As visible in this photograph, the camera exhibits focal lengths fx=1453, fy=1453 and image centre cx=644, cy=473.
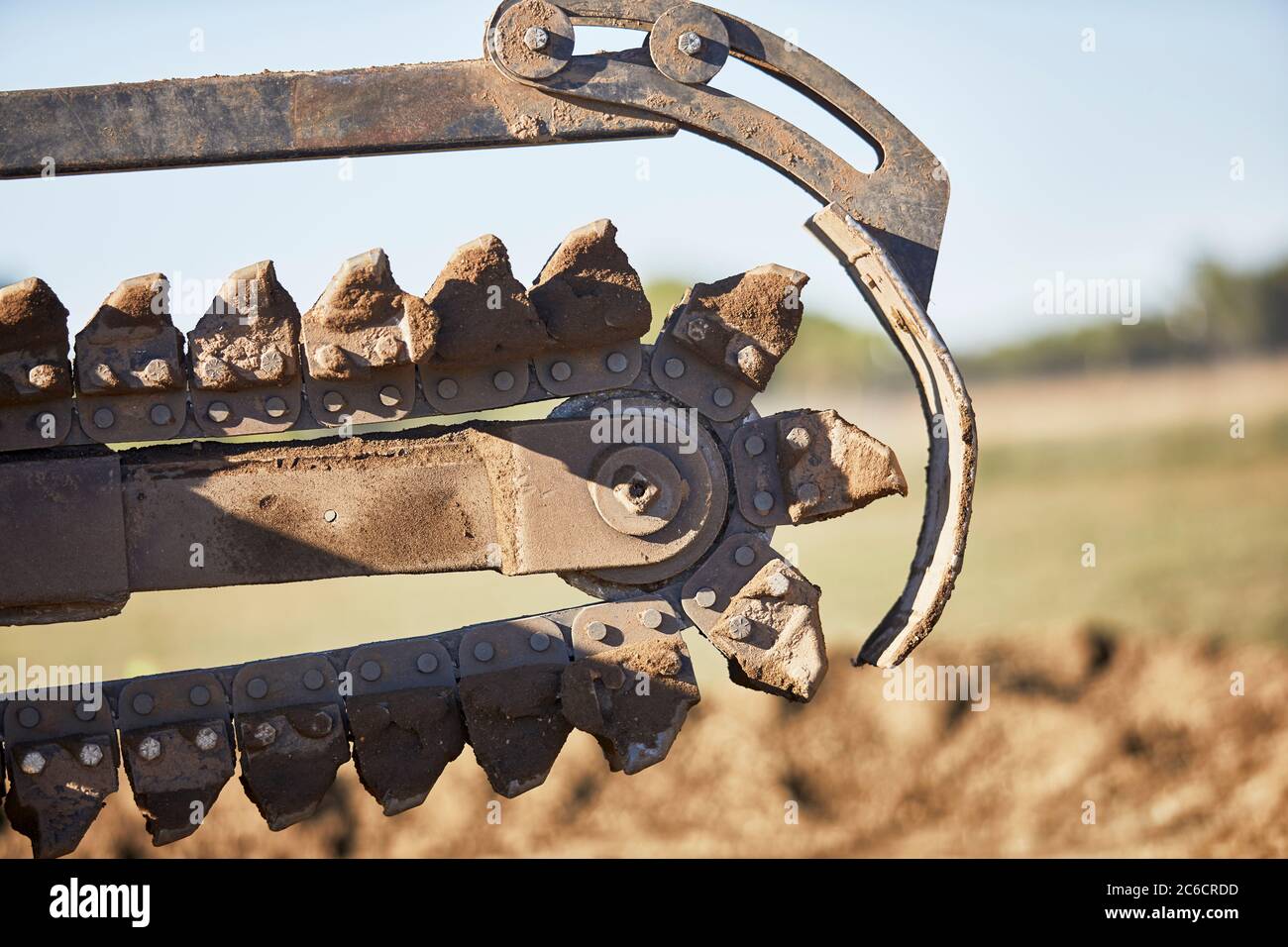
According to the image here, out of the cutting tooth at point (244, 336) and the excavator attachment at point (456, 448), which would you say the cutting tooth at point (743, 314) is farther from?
the cutting tooth at point (244, 336)

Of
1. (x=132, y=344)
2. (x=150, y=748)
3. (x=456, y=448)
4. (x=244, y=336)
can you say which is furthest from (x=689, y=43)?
(x=150, y=748)

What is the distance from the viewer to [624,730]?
4062 mm

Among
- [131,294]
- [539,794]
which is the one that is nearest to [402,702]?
[131,294]

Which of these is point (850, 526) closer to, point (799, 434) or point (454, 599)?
point (454, 599)

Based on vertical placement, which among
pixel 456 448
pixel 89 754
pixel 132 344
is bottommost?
pixel 89 754

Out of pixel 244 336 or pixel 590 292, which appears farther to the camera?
pixel 590 292

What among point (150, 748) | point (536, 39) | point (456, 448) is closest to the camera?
point (150, 748)

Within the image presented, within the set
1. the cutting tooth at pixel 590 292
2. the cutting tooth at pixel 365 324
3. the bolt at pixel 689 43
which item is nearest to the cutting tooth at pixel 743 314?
the cutting tooth at pixel 590 292

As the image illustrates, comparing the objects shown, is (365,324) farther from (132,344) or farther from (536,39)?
(536,39)

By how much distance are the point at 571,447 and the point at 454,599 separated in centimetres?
1216

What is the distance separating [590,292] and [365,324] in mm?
621

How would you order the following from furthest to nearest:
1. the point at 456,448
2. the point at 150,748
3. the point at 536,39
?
the point at 456,448, the point at 536,39, the point at 150,748

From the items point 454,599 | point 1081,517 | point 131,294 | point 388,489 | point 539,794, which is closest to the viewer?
point 131,294

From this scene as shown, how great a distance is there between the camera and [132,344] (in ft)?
12.6
